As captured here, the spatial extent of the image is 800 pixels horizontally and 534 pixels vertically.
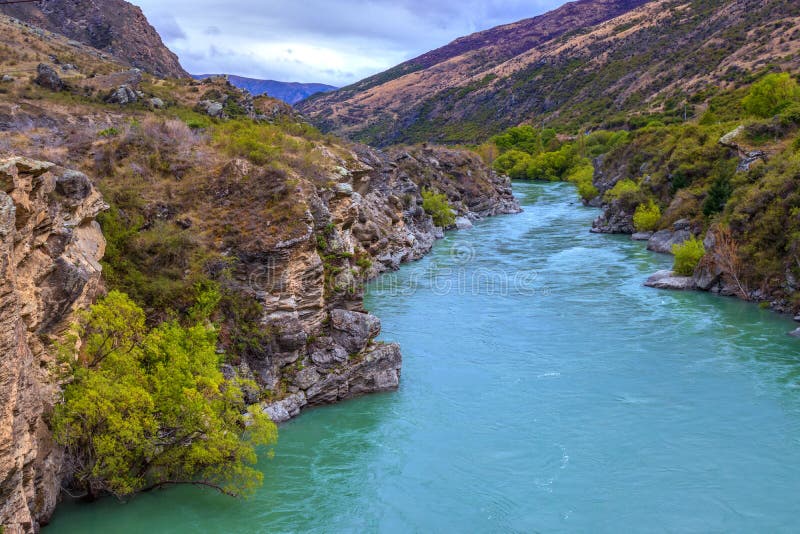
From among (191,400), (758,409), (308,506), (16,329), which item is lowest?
(308,506)

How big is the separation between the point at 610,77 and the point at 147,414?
130 meters

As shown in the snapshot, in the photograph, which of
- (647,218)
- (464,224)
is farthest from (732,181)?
(464,224)

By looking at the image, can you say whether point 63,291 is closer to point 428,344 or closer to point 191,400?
point 191,400

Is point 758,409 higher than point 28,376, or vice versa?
point 28,376

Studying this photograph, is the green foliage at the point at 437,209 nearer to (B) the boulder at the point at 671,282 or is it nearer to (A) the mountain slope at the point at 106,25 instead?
(B) the boulder at the point at 671,282

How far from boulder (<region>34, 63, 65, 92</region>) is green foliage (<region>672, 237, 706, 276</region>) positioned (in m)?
37.6

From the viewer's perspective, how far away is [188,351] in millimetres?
15820

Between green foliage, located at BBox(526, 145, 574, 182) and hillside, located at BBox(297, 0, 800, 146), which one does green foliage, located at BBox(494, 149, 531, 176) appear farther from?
hillside, located at BBox(297, 0, 800, 146)

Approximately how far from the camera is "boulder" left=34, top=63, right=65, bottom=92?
37688 millimetres

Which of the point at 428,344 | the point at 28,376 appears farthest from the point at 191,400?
the point at 428,344

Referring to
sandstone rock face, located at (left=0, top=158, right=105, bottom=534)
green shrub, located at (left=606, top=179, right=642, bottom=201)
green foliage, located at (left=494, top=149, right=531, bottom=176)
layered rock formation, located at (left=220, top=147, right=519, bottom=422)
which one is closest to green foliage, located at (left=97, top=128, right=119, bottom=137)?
layered rock formation, located at (left=220, top=147, right=519, bottom=422)

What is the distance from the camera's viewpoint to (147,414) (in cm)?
1336

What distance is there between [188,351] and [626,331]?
17.5 metres

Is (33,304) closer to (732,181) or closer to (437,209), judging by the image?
(732,181)
